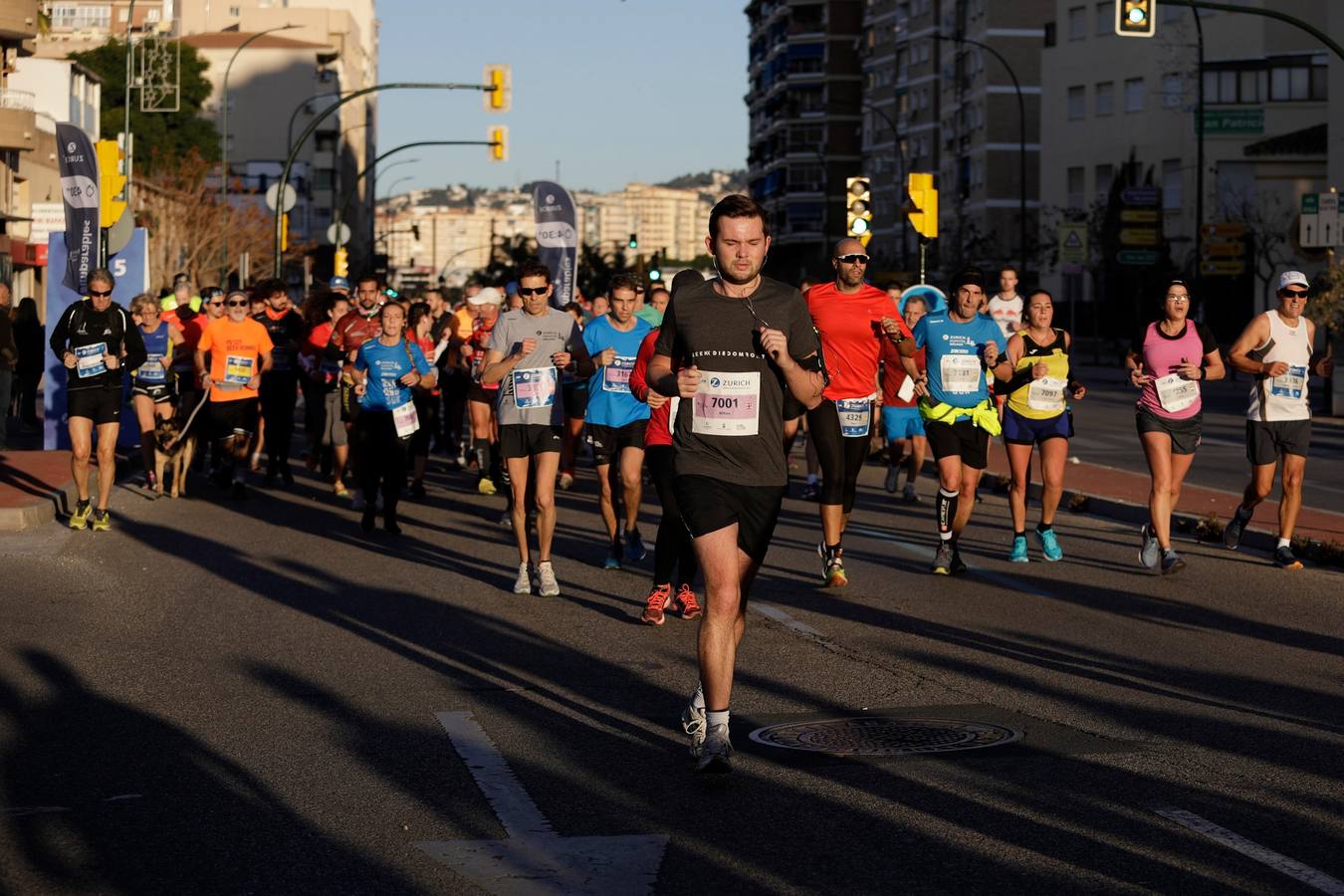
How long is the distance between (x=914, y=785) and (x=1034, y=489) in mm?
13038

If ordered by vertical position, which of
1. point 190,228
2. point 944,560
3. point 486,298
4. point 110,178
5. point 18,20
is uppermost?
point 18,20

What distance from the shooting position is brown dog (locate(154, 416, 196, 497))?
19.2m

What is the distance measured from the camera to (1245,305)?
229 ft

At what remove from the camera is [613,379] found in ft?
44.6

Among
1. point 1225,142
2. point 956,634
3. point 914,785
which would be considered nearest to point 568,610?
point 956,634

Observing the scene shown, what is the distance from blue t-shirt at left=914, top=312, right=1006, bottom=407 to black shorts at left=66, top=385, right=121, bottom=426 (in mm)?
6465

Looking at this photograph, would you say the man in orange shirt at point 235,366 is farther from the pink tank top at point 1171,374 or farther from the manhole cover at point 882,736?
the manhole cover at point 882,736

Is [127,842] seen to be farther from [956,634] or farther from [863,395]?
[863,395]

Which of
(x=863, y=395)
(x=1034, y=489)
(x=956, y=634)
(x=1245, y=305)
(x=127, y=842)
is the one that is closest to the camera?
(x=127, y=842)

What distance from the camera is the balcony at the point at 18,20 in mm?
54219

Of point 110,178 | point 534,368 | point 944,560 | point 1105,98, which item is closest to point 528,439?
point 534,368

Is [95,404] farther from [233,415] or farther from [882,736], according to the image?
[882,736]

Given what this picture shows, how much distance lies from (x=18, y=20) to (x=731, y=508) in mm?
51469

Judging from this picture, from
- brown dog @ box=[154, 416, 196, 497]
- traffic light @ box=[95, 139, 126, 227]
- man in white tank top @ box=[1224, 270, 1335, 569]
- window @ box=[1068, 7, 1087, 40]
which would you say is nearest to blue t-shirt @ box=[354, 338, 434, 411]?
brown dog @ box=[154, 416, 196, 497]
